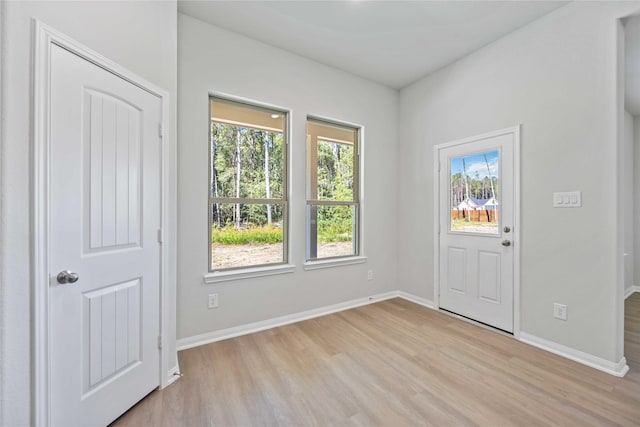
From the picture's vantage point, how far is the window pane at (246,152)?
2697 mm

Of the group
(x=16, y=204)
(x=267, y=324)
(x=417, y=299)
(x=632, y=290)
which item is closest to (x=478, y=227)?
(x=417, y=299)

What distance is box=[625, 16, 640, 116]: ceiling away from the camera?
7.42 feet

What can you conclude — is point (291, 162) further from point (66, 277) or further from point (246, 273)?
point (66, 277)

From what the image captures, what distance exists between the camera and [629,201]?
3.98 m

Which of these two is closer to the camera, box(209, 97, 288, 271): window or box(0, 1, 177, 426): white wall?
box(0, 1, 177, 426): white wall

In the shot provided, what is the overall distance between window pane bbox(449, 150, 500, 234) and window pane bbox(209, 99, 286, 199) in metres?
2.02

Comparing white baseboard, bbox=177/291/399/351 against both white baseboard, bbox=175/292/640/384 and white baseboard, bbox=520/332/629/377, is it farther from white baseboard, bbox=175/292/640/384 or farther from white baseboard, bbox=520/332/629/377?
white baseboard, bbox=520/332/629/377

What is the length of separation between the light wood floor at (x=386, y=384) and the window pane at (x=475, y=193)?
1.11 metres

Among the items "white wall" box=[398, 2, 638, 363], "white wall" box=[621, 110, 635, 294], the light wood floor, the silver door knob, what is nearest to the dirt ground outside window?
the light wood floor

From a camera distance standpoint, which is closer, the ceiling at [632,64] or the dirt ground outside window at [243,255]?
the ceiling at [632,64]

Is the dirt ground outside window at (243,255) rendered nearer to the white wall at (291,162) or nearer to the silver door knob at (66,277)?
the white wall at (291,162)

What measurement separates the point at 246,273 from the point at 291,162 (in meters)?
1.26

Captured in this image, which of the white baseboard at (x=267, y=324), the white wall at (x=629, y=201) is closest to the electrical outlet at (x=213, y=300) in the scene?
the white baseboard at (x=267, y=324)

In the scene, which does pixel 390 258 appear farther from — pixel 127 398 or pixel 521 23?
pixel 127 398
